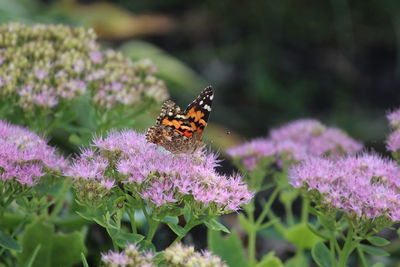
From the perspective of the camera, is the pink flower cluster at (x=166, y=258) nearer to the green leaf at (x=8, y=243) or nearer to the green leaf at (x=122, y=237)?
the green leaf at (x=122, y=237)

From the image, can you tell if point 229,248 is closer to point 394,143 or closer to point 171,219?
point 171,219

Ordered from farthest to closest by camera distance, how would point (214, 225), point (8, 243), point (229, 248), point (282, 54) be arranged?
point (282, 54)
point (229, 248)
point (8, 243)
point (214, 225)

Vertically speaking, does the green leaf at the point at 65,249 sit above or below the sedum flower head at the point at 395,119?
below

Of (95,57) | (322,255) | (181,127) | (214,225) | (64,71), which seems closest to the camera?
(214,225)

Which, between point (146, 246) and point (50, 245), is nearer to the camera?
point (146, 246)

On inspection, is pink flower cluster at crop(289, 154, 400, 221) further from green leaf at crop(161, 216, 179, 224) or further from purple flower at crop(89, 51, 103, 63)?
purple flower at crop(89, 51, 103, 63)

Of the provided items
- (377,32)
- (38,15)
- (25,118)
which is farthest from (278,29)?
(25,118)

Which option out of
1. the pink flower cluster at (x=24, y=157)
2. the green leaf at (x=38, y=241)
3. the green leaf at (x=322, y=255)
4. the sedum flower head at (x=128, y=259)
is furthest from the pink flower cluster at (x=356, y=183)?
the green leaf at (x=38, y=241)

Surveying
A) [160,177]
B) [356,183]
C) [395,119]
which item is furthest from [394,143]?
[160,177]
